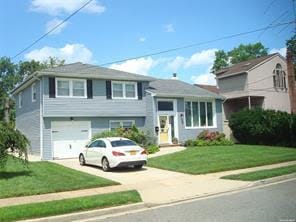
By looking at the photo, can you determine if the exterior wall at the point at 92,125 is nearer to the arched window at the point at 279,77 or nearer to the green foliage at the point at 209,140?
the green foliage at the point at 209,140

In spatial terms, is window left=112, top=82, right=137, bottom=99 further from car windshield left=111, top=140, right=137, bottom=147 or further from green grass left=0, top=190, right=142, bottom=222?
green grass left=0, top=190, right=142, bottom=222

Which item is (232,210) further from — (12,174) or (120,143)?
(12,174)

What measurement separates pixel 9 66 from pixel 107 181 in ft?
179

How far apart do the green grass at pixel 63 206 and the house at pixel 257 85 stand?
25947 mm

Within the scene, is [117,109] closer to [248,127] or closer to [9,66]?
[248,127]

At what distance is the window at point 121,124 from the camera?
27484 mm

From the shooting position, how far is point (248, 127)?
3048 centimetres

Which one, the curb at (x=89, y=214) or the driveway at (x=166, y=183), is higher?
the driveway at (x=166, y=183)

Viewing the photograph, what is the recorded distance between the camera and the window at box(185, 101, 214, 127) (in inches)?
1231

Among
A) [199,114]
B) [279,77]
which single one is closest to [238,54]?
[279,77]

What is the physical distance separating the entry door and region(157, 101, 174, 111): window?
58 cm

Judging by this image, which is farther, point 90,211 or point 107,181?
point 107,181

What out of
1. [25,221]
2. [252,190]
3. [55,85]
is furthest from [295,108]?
[25,221]

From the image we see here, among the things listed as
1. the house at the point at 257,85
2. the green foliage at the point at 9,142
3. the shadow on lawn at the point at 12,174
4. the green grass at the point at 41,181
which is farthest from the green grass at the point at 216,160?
the house at the point at 257,85
